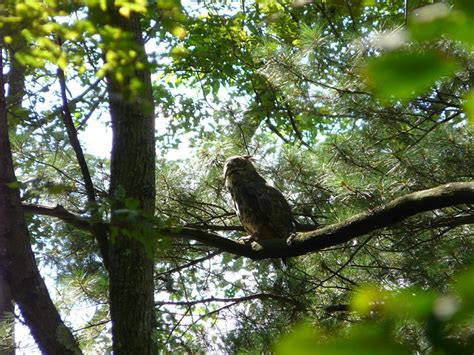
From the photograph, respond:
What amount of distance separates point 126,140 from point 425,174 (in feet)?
6.14

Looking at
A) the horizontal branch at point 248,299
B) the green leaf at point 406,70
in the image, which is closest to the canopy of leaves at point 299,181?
the horizontal branch at point 248,299

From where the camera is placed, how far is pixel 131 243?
322cm

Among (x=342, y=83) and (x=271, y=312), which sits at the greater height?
(x=342, y=83)

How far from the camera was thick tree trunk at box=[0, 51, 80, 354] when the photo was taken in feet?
9.67

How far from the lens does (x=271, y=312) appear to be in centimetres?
484

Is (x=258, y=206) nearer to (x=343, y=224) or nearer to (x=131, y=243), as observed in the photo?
(x=131, y=243)

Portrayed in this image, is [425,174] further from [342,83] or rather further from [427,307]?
[427,307]

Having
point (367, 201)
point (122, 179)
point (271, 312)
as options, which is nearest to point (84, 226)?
point (122, 179)

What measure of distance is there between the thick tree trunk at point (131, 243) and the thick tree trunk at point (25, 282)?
28cm

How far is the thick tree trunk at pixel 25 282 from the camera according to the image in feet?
9.67

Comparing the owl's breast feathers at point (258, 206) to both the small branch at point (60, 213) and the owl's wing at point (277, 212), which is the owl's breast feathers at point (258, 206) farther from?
the small branch at point (60, 213)

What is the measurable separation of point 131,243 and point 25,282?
1.81ft

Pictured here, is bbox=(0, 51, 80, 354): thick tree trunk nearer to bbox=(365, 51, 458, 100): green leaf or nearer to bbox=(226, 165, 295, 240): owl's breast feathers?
bbox=(226, 165, 295, 240): owl's breast feathers

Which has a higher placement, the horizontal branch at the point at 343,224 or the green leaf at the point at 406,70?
the horizontal branch at the point at 343,224
